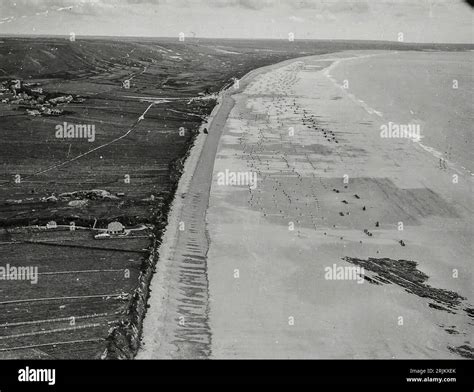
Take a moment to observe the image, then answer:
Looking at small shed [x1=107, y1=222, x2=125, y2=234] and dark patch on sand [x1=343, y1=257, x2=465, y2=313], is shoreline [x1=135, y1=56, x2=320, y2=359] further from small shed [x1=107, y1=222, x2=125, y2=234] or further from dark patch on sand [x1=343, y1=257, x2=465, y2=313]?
dark patch on sand [x1=343, y1=257, x2=465, y2=313]

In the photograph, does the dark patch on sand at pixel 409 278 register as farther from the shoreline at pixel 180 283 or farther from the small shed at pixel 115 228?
the small shed at pixel 115 228

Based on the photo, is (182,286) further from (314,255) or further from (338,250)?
(338,250)

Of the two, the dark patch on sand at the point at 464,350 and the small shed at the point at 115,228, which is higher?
the small shed at the point at 115,228

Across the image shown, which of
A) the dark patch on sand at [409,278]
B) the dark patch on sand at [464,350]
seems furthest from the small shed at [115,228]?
the dark patch on sand at [464,350]

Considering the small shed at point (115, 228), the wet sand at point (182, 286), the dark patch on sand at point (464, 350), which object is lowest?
the dark patch on sand at point (464, 350)

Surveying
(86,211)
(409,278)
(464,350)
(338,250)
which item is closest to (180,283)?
(338,250)
